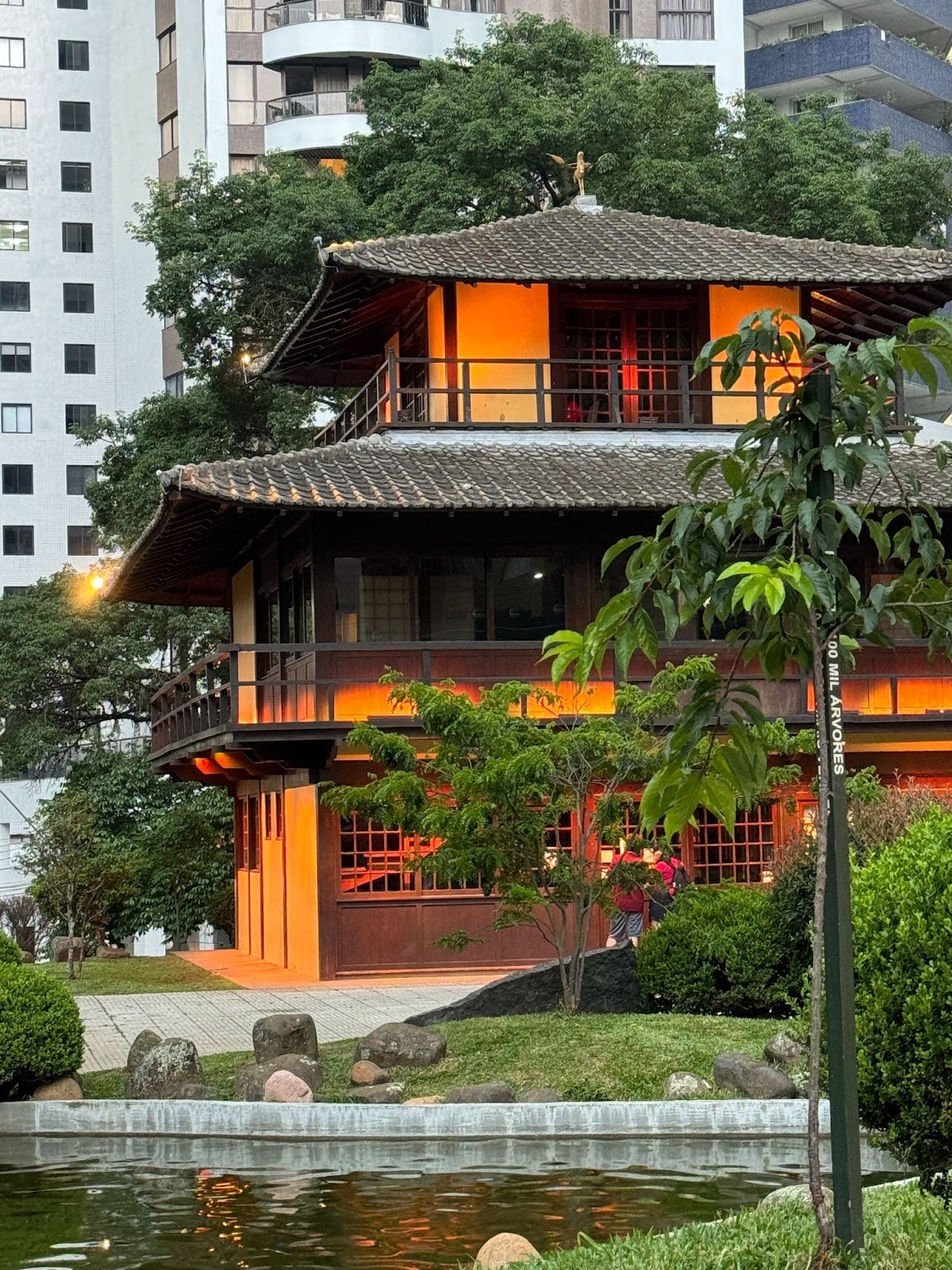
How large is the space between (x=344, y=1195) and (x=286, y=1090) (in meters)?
2.78

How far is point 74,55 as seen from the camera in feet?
249

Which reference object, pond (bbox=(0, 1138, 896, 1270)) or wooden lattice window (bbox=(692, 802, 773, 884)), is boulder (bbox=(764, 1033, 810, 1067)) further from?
wooden lattice window (bbox=(692, 802, 773, 884))

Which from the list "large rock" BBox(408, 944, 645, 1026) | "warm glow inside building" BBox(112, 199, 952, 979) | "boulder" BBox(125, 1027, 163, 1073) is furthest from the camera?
"warm glow inside building" BBox(112, 199, 952, 979)

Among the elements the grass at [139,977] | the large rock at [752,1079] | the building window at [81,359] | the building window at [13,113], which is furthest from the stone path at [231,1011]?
the building window at [13,113]

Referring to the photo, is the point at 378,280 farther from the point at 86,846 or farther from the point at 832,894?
the point at 832,894

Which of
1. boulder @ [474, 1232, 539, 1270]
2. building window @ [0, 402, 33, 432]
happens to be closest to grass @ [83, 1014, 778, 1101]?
boulder @ [474, 1232, 539, 1270]

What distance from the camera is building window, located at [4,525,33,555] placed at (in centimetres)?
7319

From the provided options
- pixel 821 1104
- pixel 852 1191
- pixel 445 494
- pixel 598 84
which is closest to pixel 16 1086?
pixel 821 1104

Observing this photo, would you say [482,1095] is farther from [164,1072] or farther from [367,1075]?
[164,1072]

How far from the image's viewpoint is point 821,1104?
13.3m

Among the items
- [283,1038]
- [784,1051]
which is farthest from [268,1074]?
[784,1051]

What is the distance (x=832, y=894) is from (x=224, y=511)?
2092cm

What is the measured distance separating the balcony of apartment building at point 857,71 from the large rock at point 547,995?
48.3m

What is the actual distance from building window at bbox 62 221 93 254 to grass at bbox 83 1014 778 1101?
61126 mm
